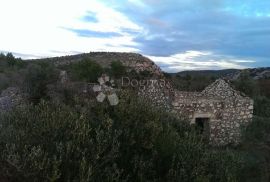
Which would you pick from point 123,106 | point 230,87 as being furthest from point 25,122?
point 230,87

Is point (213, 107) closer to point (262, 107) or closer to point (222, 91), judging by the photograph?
point (222, 91)

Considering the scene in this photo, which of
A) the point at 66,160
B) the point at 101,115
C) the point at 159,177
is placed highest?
the point at 101,115

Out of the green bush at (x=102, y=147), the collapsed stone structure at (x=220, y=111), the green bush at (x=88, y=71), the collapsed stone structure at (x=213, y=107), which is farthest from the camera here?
the green bush at (x=88, y=71)

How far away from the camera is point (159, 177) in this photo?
5816mm

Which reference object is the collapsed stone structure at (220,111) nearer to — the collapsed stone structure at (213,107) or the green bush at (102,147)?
the collapsed stone structure at (213,107)

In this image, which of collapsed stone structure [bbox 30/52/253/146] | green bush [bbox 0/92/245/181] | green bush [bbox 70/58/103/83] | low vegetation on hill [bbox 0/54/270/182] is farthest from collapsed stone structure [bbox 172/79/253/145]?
green bush [bbox 0/92/245/181]

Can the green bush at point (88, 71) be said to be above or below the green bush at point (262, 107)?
above

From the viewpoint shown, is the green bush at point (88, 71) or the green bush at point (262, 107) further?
the green bush at point (88, 71)

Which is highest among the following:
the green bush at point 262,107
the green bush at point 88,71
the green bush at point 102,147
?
the green bush at point 88,71

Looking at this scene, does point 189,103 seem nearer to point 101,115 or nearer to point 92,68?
point 101,115

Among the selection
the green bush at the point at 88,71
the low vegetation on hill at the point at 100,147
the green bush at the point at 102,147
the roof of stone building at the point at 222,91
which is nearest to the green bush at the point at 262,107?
the roof of stone building at the point at 222,91

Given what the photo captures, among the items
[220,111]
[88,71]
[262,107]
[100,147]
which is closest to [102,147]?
[100,147]

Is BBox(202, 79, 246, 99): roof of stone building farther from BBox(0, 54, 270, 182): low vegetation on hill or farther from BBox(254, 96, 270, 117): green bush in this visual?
BBox(0, 54, 270, 182): low vegetation on hill

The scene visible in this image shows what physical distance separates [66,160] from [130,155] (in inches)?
42.0
